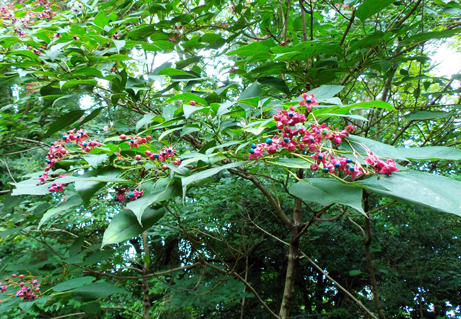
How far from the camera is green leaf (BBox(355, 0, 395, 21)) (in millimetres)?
815

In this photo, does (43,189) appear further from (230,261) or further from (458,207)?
(230,261)

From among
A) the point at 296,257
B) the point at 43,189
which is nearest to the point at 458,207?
the point at 43,189

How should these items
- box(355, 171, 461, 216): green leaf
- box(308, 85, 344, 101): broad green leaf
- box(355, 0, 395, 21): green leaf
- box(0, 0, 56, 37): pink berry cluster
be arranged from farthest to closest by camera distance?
box(0, 0, 56, 37): pink berry cluster < box(355, 0, 395, 21): green leaf < box(308, 85, 344, 101): broad green leaf < box(355, 171, 461, 216): green leaf

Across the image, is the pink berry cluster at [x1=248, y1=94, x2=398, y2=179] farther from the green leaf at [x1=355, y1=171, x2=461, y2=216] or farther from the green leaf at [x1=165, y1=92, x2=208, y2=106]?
the green leaf at [x1=165, y1=92, x2=208, y2=106]

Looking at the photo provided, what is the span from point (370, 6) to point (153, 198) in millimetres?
793

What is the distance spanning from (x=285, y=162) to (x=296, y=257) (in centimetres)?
80

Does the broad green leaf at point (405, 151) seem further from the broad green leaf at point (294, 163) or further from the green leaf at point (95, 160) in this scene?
the green leaf at point (95, 160)

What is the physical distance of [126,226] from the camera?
585 millimetres

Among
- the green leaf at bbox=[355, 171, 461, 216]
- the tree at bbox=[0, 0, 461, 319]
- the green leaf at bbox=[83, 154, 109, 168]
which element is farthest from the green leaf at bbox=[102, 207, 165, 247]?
the green leaf at bbox=[355, 171, 461, 216]

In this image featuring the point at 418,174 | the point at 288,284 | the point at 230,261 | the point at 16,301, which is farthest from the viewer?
the point at 230,261

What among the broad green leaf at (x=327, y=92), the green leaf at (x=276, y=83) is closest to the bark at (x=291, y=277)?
the green leaf at (x=276, y=83)

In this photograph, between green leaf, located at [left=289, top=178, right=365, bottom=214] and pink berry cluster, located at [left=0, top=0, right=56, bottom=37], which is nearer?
green leaf, located at [left=289, top=178, right=365, bottom=214]

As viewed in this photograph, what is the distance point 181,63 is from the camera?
1.12 m

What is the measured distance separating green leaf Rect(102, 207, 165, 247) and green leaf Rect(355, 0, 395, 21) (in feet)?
2.57
